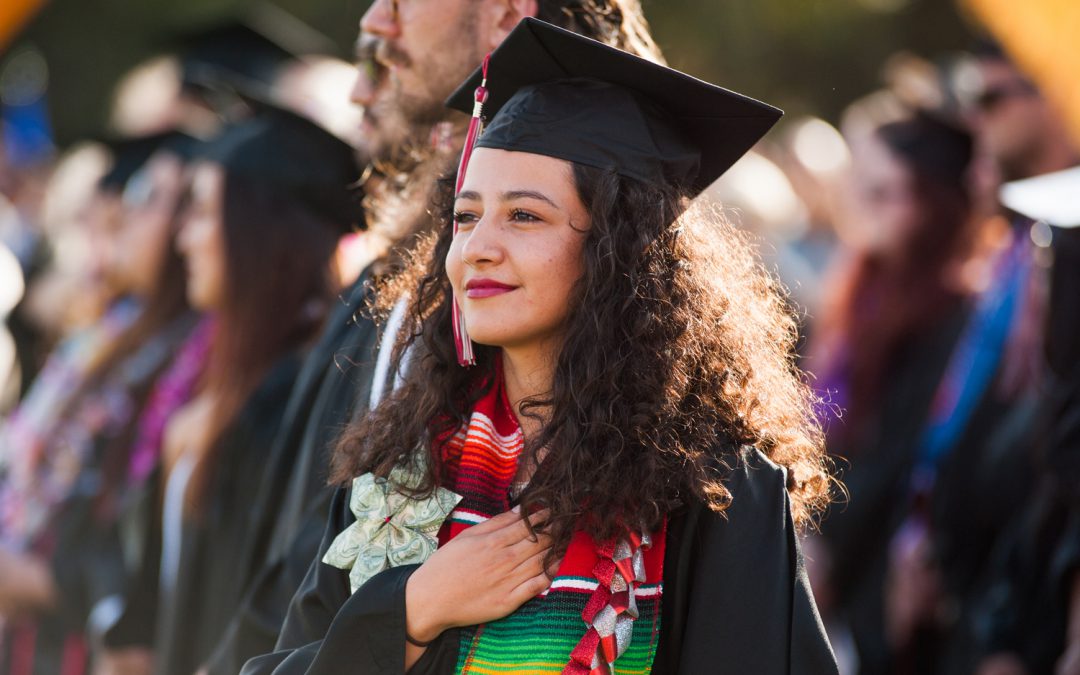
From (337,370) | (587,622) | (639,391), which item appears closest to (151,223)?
(337,370)

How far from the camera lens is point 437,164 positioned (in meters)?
3.64

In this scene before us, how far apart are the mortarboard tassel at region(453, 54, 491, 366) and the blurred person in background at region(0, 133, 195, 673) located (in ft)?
10.4

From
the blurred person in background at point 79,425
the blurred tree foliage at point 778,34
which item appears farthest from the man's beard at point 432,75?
the blurred tree foliage at point 778,34

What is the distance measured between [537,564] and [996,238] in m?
4.20

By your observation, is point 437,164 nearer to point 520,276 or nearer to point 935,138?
point 520,276

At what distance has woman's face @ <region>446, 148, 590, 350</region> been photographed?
8.72 ft

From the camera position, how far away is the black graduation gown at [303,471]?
345cm

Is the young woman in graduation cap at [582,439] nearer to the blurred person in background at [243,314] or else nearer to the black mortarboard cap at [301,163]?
the blurred person in background at [243,314]

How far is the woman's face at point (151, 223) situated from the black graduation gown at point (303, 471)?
207cm

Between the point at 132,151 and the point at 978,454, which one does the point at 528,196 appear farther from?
the point at 132,151

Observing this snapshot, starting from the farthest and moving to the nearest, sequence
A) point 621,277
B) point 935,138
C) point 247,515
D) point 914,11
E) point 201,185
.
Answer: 1. point 914,11
2. point 935,138
3. point 201,185
4. point 247,515
5. point 621,277

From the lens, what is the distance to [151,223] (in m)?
5.91

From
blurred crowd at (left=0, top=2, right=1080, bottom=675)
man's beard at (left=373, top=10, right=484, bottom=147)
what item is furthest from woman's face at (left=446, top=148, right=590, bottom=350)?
man's beard at (left=373, top=10, right=484, bottom=147)

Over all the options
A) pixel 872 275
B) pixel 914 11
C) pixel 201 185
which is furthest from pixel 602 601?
pixel 914 11
